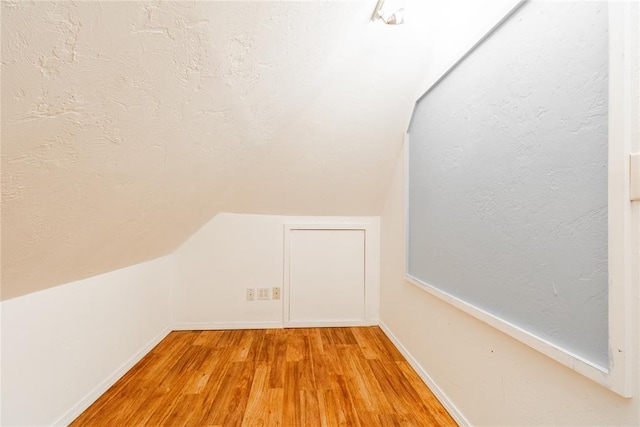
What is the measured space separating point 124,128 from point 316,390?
1.62 metres

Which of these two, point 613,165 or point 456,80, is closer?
point 613,165

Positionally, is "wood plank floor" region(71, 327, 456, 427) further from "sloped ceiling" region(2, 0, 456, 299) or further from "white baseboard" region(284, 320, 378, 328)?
"sloped ceiling" region(2, 0, 456, 299)

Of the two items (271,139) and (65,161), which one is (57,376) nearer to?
(65,161)

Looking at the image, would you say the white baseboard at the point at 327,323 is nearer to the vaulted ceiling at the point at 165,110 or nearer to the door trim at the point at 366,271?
the door trim at the point at 366,271

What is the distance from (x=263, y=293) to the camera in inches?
108

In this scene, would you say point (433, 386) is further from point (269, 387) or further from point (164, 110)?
point (164, 110)

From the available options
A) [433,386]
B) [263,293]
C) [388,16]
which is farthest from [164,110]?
[263,293]

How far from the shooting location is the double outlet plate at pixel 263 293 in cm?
274

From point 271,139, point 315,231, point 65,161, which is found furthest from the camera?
point 315,231

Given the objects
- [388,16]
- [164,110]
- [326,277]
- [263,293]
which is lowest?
[263,293]

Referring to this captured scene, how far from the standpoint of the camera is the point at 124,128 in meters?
0.90

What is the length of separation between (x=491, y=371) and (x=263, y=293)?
1.96 m

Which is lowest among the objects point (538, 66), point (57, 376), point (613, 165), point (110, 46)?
point (57, 376)

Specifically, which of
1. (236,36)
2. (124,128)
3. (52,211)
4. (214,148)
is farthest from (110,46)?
(214,148)
